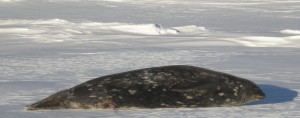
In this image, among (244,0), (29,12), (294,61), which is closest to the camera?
(294,61)

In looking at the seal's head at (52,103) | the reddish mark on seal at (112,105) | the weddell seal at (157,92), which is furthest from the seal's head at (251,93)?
the seal's head at (52,103)

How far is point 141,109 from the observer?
4988 millimetres

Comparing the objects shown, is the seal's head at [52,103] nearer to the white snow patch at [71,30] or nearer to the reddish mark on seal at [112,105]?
the reddish mark on seal at [112,105]

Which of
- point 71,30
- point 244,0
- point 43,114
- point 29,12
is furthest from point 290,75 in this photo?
point 244,0

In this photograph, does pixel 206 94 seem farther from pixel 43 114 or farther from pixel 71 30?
pixel 71 30

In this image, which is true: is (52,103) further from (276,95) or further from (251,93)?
(276,95)

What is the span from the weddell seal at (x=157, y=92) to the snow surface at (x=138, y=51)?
11 cm

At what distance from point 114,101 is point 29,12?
14408 millimetres

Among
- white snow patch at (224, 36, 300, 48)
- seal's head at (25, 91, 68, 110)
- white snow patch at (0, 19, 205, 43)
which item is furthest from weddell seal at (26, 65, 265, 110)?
white snow patch at (0, 19, 205, 43)

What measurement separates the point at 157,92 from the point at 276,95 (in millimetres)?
1232

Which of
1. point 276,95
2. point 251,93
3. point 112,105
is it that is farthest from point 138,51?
point 112,105

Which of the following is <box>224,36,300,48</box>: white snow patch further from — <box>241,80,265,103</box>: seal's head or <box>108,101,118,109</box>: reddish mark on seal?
<box>108,101,118,109</box>: reddish mark on seal

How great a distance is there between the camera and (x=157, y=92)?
512 centimetres

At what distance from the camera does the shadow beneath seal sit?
541 centimetres
